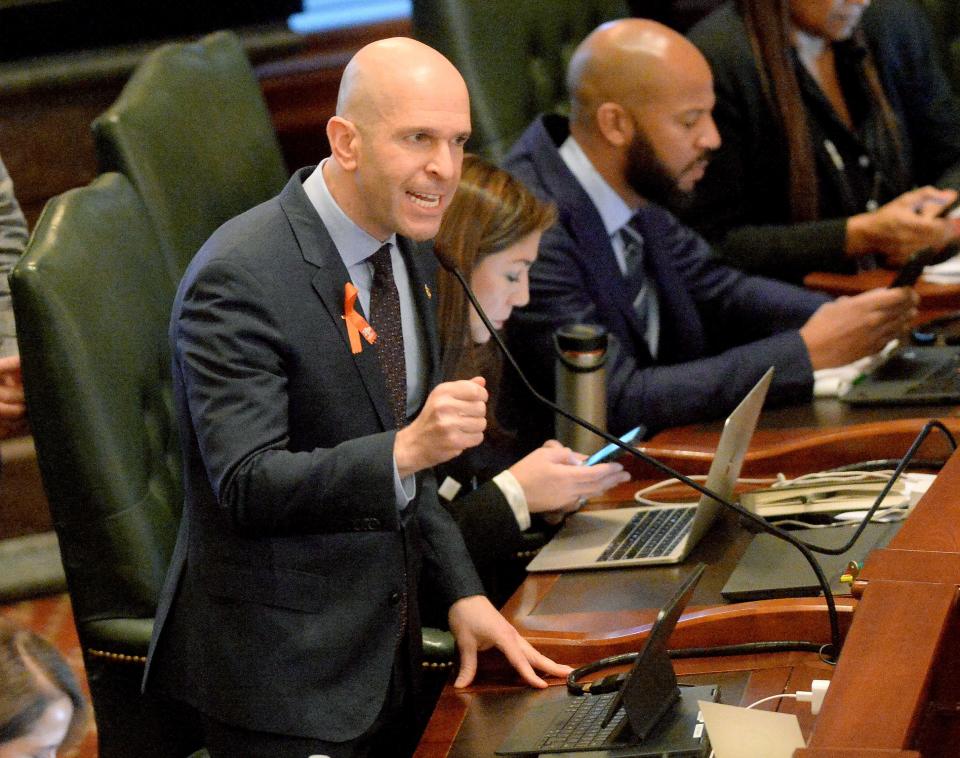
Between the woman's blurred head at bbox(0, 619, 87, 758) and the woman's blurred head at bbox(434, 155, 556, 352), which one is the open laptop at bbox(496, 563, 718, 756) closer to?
the woman's blurred head at bbox(0, 619, 87, 758)

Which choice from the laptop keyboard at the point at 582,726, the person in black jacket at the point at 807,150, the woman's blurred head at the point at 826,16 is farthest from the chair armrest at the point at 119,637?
the woman's blurred head at the point at 826,16

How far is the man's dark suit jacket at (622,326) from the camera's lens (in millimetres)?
2531

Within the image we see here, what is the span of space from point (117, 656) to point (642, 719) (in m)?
0.89

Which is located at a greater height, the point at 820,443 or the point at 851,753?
the point at 851,753

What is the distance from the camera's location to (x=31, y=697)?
3.51 feet

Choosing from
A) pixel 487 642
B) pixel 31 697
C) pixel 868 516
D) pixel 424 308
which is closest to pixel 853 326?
pixel 868 516

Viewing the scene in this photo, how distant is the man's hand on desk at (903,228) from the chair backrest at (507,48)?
0.80 meters

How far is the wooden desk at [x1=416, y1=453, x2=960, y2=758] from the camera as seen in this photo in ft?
3.92

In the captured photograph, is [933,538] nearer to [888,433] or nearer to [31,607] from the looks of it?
[888,433]

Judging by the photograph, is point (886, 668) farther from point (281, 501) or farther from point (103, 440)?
point (103, 440)

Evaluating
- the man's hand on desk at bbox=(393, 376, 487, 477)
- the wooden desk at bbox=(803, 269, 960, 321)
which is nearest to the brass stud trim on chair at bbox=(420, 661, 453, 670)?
the man's hand on desk at bbox=(393, 376, 487, 477)

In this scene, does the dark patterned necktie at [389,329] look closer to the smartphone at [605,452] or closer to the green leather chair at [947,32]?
the smartphone at [605,452]

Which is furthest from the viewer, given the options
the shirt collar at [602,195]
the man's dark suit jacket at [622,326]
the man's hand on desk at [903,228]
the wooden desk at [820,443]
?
the man's hand on desk at [903,228]

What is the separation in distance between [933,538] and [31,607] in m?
2.51
